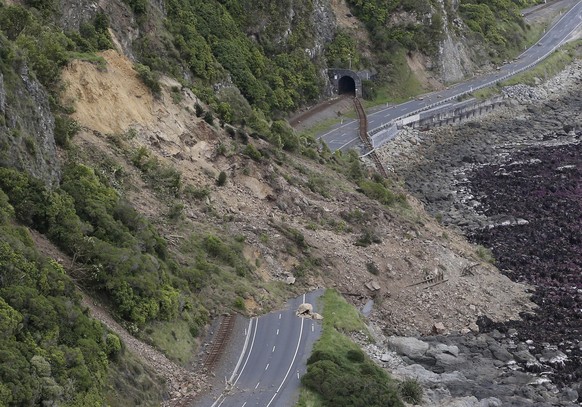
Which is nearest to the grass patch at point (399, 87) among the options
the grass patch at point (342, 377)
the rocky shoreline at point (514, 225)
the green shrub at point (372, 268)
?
the rocky shoreline at point (514, 225)

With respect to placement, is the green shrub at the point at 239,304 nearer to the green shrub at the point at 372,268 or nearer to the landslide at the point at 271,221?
the landslide at the point at 271,221

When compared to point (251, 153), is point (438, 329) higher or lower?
lower

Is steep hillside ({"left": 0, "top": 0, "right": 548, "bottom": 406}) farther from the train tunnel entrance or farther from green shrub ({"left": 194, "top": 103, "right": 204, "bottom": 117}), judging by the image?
the train tunnel entrance

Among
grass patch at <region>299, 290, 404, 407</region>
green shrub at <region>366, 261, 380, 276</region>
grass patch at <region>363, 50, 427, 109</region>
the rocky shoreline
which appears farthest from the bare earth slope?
grass patch at <region>363, 50, 427, 109</region>

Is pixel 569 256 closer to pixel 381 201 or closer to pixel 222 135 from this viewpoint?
pixel 381 201

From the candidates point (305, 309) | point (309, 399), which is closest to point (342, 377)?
point (309, 399)

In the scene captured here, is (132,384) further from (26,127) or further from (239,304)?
(26,127)
